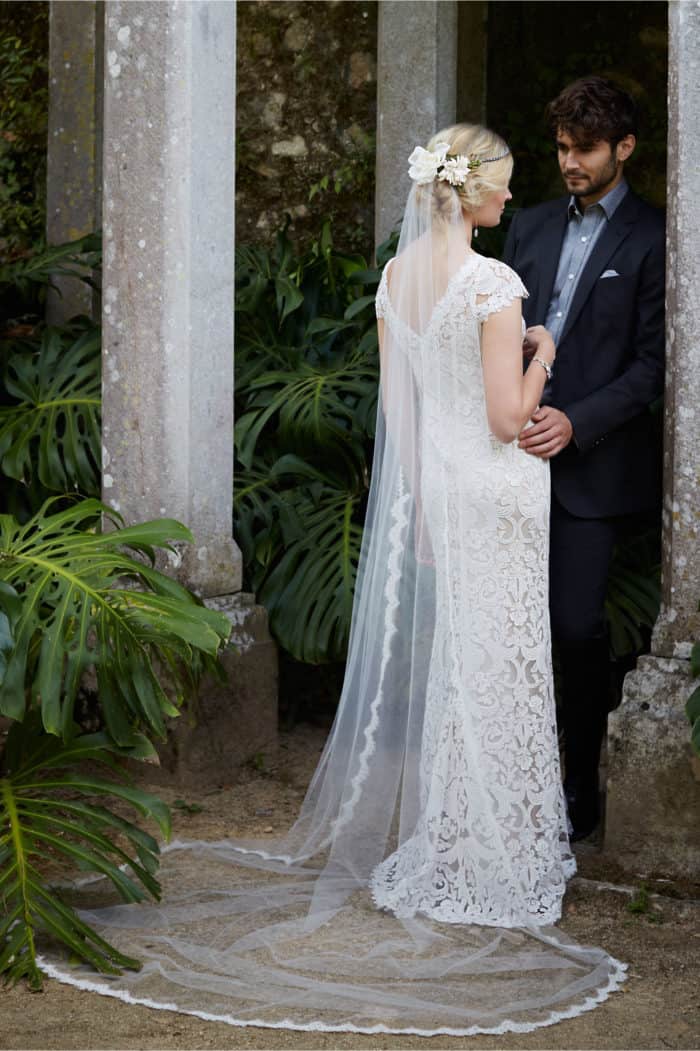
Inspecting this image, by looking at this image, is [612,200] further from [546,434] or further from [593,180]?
[546,434]

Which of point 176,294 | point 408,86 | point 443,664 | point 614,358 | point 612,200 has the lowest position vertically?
point 443,664

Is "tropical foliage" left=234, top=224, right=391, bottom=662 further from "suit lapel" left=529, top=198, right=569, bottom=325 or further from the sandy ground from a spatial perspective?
the sandy ground

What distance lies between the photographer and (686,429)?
3.68 metres

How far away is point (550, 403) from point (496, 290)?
2.23ft

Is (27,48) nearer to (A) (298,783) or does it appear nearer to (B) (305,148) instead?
(B) (305,148)

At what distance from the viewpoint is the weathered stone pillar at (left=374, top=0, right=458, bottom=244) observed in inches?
234

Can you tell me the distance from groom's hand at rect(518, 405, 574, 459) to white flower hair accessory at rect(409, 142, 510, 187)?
2.13ft

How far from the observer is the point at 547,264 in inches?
157

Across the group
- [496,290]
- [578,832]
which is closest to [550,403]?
[496,290]

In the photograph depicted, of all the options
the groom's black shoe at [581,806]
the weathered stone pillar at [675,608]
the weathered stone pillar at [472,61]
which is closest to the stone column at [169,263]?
the groom's black shoe at [581,806]

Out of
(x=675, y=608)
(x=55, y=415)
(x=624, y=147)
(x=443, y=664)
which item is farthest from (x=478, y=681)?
(x=55, y=415)

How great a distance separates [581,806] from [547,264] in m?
1.57

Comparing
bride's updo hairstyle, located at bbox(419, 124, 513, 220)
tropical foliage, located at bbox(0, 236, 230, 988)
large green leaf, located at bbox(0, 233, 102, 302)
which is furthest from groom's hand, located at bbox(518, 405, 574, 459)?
→ large green leaf, located at bbox(0, 233, 102, 302)

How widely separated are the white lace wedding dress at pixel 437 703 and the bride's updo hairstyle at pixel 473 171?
0.23 ft
